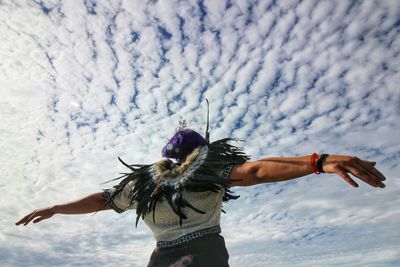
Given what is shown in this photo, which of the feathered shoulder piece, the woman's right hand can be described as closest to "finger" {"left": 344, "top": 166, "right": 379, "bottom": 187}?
the feathered shoulder piece

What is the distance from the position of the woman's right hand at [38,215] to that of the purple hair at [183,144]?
6.12 ft

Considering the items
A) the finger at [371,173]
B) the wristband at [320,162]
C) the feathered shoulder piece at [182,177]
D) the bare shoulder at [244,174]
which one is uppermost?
the feathered shoulder piece at [182,177]

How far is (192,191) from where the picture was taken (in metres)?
3.93

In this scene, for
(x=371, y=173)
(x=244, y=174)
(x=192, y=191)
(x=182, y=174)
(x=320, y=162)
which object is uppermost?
(x=182, y=174)

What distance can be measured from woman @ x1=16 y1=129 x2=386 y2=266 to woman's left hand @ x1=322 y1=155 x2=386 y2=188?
15.8 inches

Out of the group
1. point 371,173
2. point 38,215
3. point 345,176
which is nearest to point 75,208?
point 38,215

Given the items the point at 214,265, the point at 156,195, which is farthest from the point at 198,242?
the point at 156,195

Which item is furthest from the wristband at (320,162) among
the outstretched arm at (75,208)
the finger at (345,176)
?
the outstretched arm at (75,208)

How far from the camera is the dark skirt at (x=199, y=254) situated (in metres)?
3.76

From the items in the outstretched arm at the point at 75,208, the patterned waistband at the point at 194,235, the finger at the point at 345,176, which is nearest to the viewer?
the finger at the point at 345,176

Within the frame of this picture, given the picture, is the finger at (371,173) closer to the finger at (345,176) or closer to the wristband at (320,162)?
the finger at (345,176)

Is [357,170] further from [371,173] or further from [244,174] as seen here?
[244,174]

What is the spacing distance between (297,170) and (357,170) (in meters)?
0.55

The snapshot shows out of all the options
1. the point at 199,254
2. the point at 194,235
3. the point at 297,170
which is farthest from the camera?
the point at 194,235
